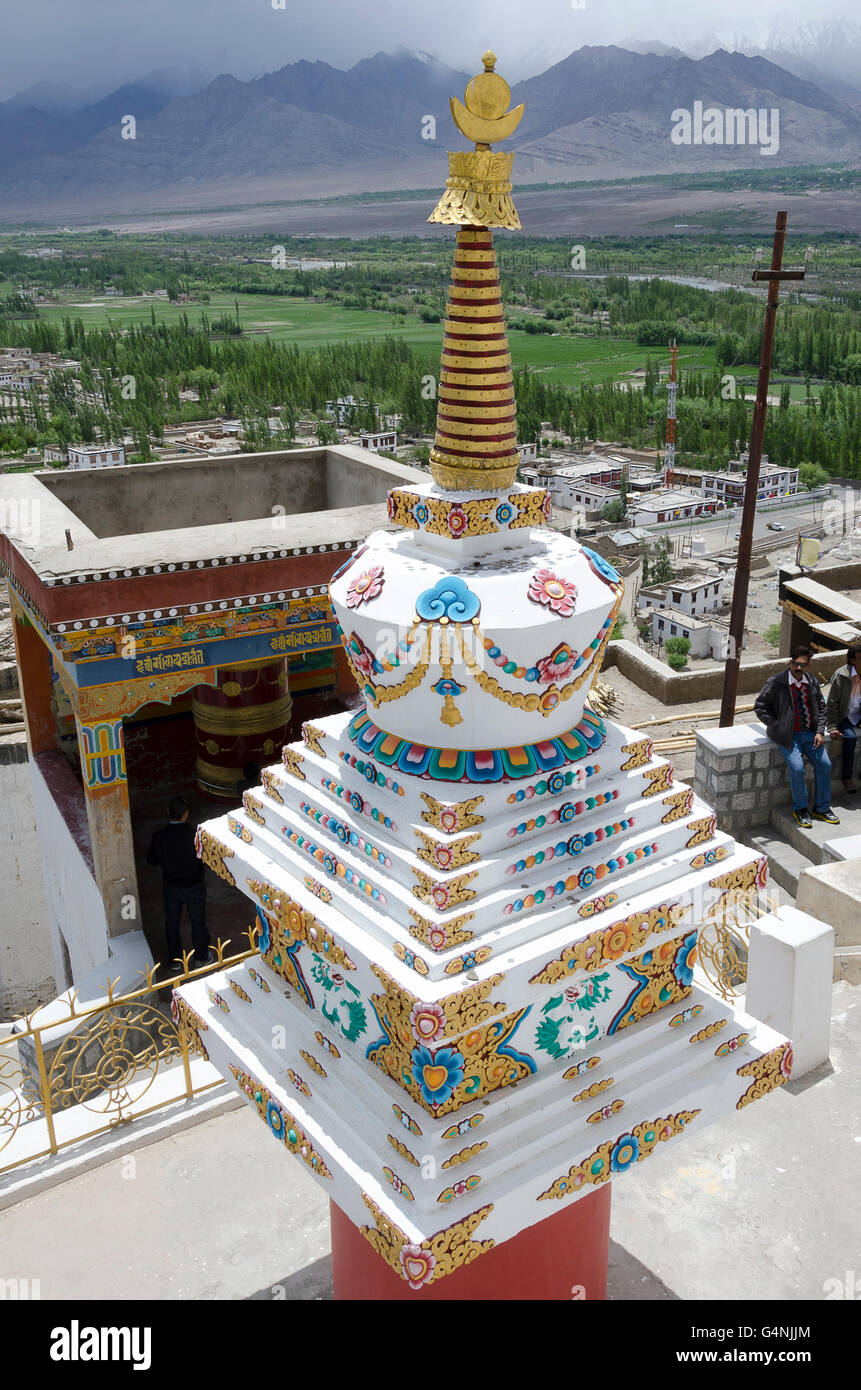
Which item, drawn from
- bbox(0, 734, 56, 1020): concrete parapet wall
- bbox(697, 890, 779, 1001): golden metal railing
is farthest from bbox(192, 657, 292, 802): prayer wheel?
bbox(697, 890, 779, 1001): golden metal railing

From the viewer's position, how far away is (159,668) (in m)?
11.1

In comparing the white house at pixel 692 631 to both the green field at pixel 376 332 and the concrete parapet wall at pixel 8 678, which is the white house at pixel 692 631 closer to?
the concrete parapet wall at pixel 8 678

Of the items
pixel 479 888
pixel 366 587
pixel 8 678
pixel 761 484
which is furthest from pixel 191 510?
pixel 761 484

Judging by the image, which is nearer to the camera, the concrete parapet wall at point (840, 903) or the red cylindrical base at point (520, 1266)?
the red cylindrical base at point (520, 1266)

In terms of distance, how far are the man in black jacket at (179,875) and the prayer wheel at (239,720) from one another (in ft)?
10.4

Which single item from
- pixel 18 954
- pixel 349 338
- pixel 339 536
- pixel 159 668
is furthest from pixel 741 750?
pixel 349 338

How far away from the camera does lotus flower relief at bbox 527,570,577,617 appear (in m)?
4.15

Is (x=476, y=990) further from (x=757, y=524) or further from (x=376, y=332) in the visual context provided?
(x=376, y=332)

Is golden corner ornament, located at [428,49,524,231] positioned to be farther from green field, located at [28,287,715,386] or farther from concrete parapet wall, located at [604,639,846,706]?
green field, located at [28,287,715,386]

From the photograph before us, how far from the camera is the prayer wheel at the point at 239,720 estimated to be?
1388cm

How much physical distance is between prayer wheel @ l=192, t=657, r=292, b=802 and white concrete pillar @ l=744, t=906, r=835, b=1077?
25.9 ft

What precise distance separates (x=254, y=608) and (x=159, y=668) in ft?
3.66

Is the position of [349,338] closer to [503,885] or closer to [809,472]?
[809,472]

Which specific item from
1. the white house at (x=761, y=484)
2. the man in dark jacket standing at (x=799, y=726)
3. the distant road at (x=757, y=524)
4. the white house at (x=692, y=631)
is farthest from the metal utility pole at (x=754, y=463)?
the white house at (x=761, y=484)
